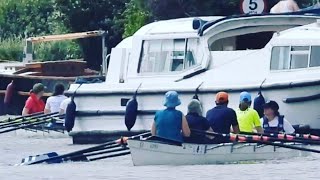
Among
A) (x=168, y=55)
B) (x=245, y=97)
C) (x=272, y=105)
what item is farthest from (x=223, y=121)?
(x=168, y=55)

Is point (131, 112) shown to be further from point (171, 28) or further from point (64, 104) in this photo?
point (64, 104)

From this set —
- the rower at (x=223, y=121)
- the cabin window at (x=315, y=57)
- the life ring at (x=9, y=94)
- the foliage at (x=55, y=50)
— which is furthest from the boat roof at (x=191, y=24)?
the foliage at (x=55, y=50)

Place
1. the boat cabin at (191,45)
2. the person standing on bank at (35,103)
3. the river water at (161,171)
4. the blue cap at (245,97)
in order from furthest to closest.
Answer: the person standing on bank at (35,103), the boat cabin at (191,45), the blue cap at (245,97), the river water at (161,171)

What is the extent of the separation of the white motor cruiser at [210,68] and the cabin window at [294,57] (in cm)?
2

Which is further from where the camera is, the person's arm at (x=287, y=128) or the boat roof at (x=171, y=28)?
the boat roof at (x=171, y=28)

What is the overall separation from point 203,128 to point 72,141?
8.20 metres

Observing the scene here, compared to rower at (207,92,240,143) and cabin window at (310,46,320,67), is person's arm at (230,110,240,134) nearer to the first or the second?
rower at (207,92,240,143)

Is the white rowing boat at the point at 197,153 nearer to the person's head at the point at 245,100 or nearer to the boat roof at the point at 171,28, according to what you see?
Result: the person's head at the point at 245,100

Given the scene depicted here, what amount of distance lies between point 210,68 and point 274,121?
3.74m

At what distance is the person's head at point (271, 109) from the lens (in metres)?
25.1

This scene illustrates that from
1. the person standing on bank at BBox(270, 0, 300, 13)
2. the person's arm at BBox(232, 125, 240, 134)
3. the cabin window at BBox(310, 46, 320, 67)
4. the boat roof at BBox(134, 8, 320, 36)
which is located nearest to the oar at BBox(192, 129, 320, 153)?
the person's arm at BBox(232, 125, 240, 134)

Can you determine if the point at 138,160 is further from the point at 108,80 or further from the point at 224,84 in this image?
the point at 108,80

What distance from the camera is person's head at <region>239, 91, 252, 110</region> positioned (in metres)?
25.2

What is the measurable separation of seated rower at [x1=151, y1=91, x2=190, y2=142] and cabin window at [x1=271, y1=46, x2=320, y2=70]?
4.67 meters
